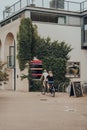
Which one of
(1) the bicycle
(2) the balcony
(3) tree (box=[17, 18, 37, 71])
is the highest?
(3) tree (box=[17, 18, 37, 71])

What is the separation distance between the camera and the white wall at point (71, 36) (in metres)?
33.1

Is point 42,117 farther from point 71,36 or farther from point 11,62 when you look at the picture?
point 11,62

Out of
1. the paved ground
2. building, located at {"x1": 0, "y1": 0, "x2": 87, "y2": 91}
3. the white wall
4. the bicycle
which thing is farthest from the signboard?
the white wall

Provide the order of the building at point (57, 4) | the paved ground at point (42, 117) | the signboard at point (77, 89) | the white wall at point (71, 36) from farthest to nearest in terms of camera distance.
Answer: the building at point (57, 4) < the white wall at point (71, 36) < the signboard at point (77, 89) < the paved ground at point (42, 117)

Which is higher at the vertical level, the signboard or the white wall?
the white wall

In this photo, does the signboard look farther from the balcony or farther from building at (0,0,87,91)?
the balcony

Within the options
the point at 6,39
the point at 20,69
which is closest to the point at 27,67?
the point at 20,69

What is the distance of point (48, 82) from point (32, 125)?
12.8m

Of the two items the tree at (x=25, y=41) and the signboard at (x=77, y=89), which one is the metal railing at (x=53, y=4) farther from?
the signboard at (x=77, y=89)

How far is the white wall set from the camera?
33.1 meters

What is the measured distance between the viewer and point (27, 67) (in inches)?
1270

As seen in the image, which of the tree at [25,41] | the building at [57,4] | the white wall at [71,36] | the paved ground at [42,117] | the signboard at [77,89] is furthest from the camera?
the building at [57,4]

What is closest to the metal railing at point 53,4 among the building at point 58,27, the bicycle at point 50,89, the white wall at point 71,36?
the building at point 58,27

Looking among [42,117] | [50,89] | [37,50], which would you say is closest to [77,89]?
[50,89]
